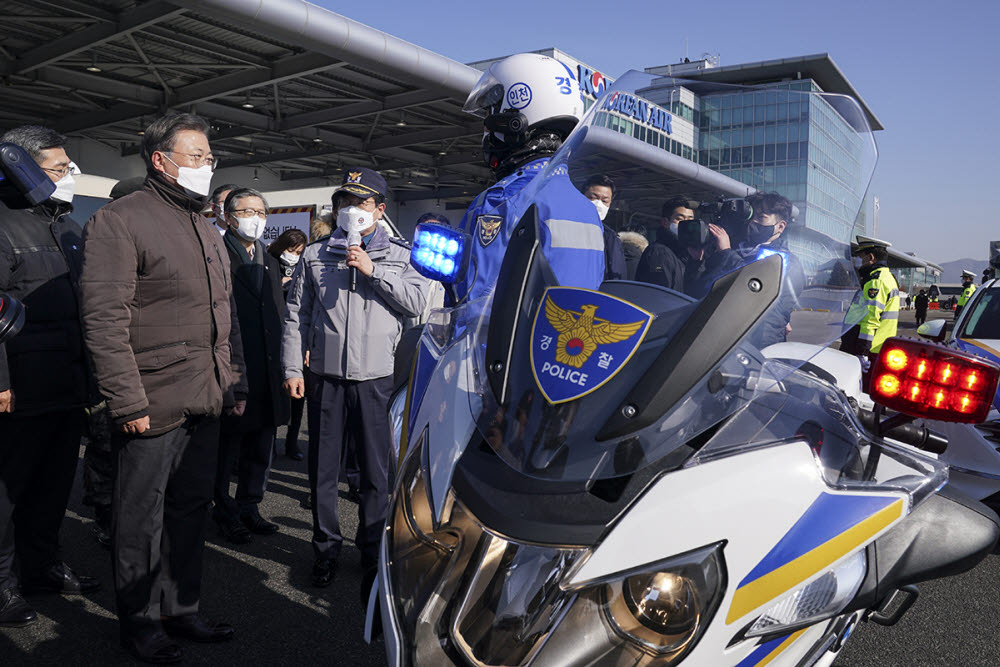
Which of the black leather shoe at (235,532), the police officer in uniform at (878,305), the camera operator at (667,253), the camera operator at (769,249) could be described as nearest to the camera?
the camera operator at (769,249)

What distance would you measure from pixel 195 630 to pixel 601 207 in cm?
254

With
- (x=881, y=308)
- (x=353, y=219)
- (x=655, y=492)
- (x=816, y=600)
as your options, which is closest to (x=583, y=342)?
(x=655, y=492)

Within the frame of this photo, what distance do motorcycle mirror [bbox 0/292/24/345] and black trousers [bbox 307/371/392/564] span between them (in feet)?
4.89

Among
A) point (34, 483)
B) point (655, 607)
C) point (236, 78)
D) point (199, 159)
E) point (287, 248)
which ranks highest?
point (236, 78)

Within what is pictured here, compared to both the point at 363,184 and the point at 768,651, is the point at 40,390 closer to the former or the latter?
the point at 363,184

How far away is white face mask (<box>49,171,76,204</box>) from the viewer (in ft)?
12.0

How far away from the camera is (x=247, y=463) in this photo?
4.71 meters

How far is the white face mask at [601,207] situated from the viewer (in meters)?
2.04

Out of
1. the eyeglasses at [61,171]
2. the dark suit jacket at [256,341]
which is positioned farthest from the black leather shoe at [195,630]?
the eyeglasses at [61,171]

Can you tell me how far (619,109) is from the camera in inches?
84.4

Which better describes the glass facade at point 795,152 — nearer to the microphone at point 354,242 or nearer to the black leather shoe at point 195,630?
the microphone at point 354,242

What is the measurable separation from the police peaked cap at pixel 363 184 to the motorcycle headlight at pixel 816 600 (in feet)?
10.2

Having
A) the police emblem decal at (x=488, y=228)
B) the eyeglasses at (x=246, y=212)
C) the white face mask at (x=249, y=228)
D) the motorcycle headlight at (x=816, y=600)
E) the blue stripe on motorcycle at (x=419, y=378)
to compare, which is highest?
the police emblem decal at (x=488, y=228)

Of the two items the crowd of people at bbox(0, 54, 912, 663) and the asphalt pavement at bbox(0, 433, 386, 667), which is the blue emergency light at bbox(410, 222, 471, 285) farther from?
the asphalt pavement at bbox(0, 433, 386, 667)
